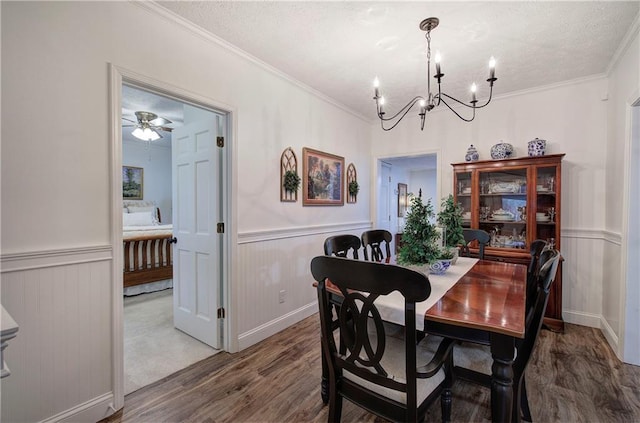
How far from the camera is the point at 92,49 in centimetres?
168

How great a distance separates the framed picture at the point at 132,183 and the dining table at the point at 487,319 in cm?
645

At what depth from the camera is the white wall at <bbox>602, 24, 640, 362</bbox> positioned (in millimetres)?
2268

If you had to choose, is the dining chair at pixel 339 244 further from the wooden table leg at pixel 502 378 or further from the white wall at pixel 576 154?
the white wall at pixel 576 154

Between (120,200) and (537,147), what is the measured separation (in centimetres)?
393

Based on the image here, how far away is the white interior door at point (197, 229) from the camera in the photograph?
2.51m

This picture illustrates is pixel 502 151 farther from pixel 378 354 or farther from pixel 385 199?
pixel 378 354

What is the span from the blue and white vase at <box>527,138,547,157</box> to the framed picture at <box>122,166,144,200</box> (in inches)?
285

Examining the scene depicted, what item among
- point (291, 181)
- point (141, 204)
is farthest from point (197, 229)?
point (141, 204)

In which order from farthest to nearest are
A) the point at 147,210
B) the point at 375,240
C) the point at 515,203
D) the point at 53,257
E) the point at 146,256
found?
→ the point at 147,210 → the point at 146,256 → the point at 515,203 → the point at 375,240 → the point at 53,257

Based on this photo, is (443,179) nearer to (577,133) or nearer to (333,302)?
(577,133)

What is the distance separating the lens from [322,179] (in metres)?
3.52

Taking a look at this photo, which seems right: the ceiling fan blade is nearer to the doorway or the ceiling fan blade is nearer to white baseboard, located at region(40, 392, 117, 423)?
the doorway

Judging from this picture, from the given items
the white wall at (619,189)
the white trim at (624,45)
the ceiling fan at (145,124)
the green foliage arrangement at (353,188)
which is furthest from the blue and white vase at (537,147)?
the ceiling fan at (145,124)

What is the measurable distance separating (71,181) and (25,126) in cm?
32
